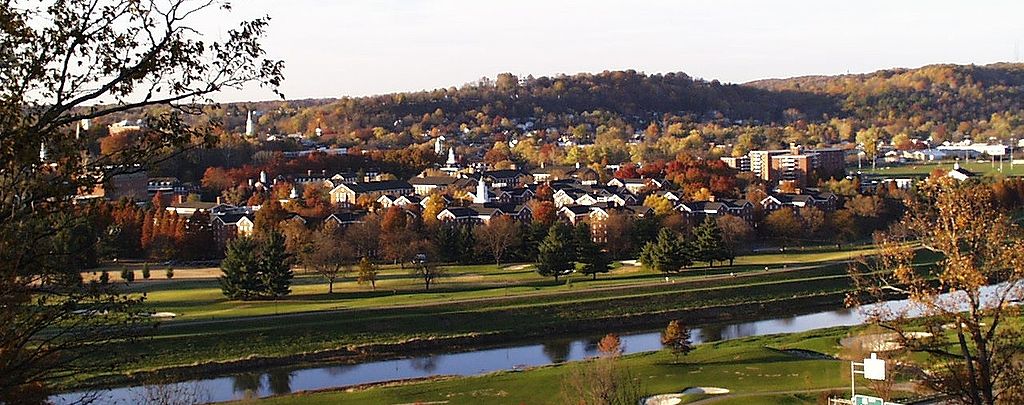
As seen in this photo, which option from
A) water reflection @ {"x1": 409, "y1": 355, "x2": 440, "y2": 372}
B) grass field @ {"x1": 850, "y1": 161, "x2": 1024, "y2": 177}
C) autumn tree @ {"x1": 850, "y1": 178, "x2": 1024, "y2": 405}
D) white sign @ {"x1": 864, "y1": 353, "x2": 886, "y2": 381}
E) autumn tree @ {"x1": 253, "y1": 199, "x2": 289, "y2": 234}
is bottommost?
grass field @ {"x1": 850, "y1": 161, "x2": 1024, "y2": 177}

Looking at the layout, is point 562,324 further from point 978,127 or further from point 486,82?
point 486,82

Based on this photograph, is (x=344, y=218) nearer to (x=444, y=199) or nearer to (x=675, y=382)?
(x=444, y=199)

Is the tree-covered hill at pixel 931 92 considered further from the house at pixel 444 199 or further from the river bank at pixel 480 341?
the river bank at pixel 480 341

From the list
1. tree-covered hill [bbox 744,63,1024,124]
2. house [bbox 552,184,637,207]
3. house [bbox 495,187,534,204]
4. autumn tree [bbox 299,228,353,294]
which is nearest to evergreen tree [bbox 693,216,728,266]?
autumn tree [bbox 299,228,353,294]

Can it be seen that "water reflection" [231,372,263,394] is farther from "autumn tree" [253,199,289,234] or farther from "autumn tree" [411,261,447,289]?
"autumn tree" [253,199,289,234]

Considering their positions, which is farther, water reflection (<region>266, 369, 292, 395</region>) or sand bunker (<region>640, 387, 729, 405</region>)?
water reflection (<region>266, 369, 292, 395</region>)

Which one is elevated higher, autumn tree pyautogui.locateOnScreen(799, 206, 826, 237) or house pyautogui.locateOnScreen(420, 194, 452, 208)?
house pyautogui.locateOnScreen(420, 194, 452, 208)

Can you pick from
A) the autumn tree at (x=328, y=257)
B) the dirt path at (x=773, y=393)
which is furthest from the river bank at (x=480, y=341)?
the dirt path at (x=773, y=393)
